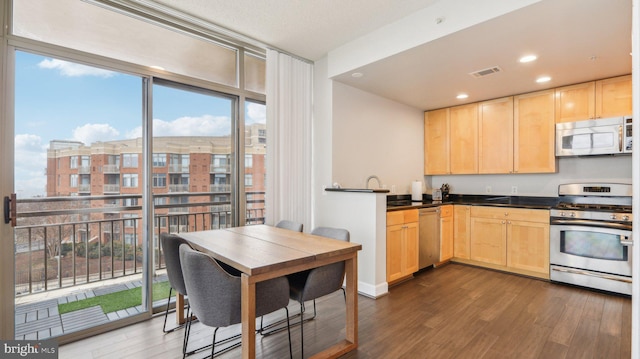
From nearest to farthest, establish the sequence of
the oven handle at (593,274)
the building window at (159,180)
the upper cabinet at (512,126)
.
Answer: the building window at (159,180) < the oven handle at (593,274) < the upper cabinet at (512,126)

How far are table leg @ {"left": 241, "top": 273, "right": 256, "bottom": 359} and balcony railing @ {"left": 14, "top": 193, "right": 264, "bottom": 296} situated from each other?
1.60 m

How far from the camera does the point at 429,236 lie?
13.8 feet

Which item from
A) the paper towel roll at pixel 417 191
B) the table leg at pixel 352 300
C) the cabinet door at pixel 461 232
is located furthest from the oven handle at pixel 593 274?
the table leg at pixel 352 300

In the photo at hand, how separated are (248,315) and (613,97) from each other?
4737mm

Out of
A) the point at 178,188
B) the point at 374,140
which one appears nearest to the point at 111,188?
the point at 178,188

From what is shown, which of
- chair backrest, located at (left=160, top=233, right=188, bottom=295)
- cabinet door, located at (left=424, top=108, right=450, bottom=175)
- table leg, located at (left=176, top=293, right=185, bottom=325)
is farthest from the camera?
cabinet door, located at (left=424, top=108, right=450, bottom=175)

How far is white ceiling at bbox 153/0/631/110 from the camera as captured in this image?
241 centimetres

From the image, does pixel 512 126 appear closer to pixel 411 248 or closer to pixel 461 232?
pixel 461 232

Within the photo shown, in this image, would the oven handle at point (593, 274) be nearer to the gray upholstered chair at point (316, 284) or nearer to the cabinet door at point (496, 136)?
the cabinet door at point (496, 136)

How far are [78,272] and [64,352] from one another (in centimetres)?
111

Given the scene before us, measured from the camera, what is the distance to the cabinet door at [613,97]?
3574 millimetres

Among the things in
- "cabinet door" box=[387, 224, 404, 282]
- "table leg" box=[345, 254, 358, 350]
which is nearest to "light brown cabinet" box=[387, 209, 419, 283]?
"cabinet door" box=[387, 224, 404, 282]

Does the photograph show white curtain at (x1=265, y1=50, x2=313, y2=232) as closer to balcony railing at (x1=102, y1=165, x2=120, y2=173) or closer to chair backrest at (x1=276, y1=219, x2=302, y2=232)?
chair backrest at (x1=276, y1=219, x2=302, y2=232)

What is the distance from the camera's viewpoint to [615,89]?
11.9 ft
